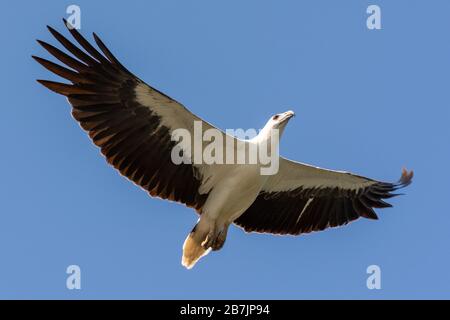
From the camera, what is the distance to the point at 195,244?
15.8m

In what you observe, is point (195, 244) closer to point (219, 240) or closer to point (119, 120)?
point (219, 240)

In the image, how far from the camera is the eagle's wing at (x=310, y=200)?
16906 millimetres

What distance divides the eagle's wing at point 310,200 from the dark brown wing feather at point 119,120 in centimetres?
138

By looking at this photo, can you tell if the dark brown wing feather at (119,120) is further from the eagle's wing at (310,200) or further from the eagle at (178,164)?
the eagle's wing at (310,200)

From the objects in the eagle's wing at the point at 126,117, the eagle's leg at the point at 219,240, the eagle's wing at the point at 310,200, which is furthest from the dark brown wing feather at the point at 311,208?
the eagle's wing at the point at 126,117

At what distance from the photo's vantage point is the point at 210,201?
15.9 metres

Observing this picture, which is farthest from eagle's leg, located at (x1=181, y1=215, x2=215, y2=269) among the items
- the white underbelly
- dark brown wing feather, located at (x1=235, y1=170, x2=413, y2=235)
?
dark brown wing feather, located at (x1=235, y1=170, x2=413, y2=235)

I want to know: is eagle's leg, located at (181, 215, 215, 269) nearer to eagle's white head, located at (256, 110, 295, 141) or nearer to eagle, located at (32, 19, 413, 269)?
eagle, located at (32, 19, 413, 269)

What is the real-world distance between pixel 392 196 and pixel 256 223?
8.32 ft

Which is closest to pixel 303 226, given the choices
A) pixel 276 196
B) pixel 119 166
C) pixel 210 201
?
pixel 276 196

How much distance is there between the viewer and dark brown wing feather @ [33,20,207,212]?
14.9 m

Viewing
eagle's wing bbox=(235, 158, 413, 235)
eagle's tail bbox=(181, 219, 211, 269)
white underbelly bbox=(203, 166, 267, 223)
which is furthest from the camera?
eagle's wing bbox=(235, 158, 413, 235)

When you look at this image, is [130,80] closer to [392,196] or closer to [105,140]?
[105,140]

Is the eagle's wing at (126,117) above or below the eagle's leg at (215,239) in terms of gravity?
above
